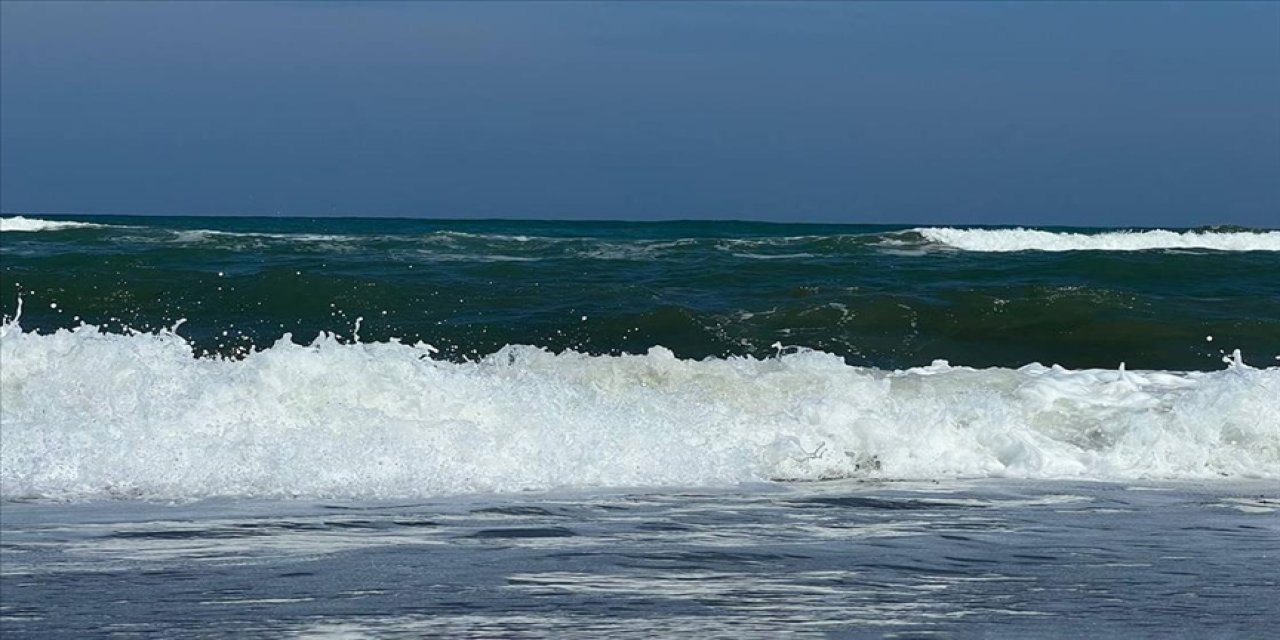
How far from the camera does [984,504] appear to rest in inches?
286

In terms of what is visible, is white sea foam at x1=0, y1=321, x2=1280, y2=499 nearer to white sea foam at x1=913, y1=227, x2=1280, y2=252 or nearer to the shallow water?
the shallow water

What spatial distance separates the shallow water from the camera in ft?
15.4

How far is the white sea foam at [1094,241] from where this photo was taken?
29188 mm

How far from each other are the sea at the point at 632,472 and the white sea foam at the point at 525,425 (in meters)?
0.02

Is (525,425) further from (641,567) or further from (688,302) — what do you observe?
(688,302)

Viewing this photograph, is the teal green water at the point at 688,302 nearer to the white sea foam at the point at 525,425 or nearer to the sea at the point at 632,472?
the sea at the point at 632,472

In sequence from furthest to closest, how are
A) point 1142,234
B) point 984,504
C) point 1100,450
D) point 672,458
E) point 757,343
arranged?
point 1142,234 < point 757,343 < point 1100,450 < point 672,458 < point 984,504

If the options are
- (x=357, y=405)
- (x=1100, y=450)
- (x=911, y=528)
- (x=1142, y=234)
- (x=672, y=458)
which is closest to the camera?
(x=911, y=528)

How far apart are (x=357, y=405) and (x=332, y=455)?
114cm

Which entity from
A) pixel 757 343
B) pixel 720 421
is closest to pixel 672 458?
pixel 720 421

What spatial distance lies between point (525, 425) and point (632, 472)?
0.74 m

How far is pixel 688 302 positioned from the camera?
1628cm

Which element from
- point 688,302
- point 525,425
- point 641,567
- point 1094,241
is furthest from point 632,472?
point 1094,241

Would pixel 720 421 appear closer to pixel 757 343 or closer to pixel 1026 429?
pixel 1026 429
